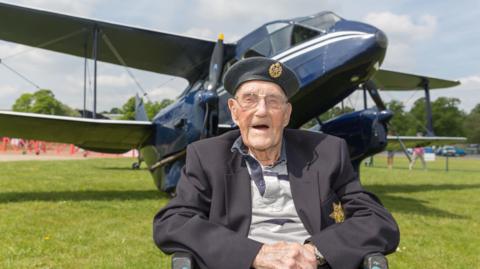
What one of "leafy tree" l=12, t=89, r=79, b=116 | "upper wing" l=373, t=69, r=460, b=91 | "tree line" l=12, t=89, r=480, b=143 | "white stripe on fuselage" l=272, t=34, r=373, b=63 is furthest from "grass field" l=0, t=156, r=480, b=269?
"leafy tree" l=12, t=89, r=79, b=116

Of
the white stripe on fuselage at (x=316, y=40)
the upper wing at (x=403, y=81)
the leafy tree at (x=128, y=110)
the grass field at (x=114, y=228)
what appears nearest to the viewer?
the grass field at (x=114, y=228)

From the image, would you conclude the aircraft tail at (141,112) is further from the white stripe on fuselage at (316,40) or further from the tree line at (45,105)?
the tree line at (45,105)

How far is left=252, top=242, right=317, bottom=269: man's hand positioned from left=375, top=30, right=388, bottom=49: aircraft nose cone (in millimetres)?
5571

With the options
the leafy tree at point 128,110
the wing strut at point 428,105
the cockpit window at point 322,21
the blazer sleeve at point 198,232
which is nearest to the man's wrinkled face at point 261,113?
the blazer sleeve at point 198,232

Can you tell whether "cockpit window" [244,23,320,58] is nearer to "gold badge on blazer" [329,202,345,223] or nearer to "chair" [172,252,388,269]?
"gold badge on blazer" [329,202,345,223]

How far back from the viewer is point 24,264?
433 cm

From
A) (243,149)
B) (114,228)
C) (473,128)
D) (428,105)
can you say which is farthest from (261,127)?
(473,128)

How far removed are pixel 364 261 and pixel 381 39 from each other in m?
5.61

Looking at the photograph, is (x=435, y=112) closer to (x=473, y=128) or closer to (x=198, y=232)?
(x=473, y=128)

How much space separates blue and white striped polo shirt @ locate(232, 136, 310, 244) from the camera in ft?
7.14

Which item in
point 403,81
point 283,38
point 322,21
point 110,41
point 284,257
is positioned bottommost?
point 284,257

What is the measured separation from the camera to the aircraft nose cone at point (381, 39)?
22.4 feet

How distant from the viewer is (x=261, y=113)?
2230 millimetres

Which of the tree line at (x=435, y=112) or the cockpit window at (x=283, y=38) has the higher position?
the cockpit window at (x=283, y=38)
